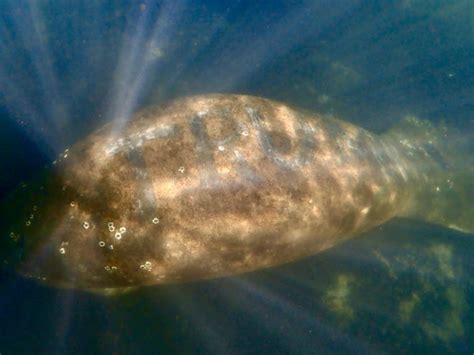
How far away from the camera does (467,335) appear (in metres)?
7.04

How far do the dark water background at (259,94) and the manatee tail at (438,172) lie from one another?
0.62 m

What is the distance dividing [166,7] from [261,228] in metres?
8.71

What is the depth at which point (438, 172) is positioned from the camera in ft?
25.9

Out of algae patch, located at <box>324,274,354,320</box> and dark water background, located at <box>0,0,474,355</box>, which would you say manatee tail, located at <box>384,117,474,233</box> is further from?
algae patch, located at <box>324,274,354,320</box>

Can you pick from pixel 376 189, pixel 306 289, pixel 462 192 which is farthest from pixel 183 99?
pixel 462 192

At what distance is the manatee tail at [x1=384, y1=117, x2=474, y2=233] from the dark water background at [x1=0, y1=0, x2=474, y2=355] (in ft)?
2.04

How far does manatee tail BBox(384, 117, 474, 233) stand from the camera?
745 centimetres

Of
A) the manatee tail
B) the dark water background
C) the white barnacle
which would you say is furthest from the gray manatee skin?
the manatee tail

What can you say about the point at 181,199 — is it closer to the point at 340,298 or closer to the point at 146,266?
the point at 146,266

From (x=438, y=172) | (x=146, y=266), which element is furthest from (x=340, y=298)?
(x=146, y=266)

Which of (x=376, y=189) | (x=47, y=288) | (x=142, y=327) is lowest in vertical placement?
(x=142, y=327)

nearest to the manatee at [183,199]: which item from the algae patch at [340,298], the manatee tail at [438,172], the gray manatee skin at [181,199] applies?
the gray manatee skin at [181,199]

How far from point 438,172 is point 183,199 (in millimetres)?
6780

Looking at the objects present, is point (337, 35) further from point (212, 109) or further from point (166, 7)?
point (212, 109)
